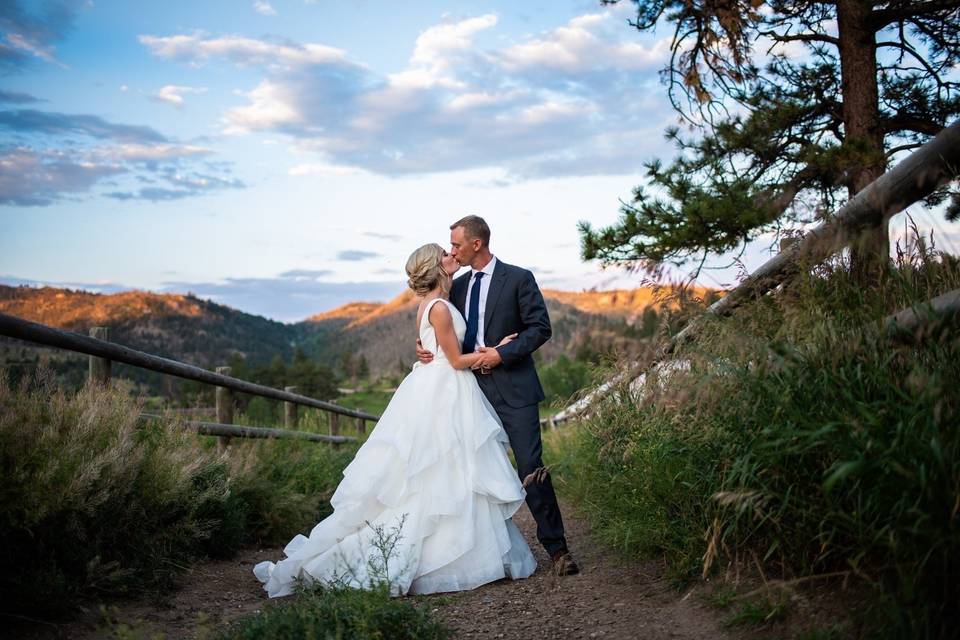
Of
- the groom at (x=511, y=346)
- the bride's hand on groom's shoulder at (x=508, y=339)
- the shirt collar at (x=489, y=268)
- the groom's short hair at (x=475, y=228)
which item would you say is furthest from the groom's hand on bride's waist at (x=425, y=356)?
the groom's short hair at (x=475, y=228)

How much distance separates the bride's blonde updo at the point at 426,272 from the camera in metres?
4.89

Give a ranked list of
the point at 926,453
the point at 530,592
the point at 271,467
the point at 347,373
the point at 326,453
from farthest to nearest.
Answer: the point at 347,373
the point at 326,453
the point at 271,467
the point at 530,592
the point at 926,453

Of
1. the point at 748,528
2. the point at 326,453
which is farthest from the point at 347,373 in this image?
the point at 748,528

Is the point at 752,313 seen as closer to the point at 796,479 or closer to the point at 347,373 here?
the point at 796,479

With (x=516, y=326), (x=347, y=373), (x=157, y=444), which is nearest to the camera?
(x=157, y=444)

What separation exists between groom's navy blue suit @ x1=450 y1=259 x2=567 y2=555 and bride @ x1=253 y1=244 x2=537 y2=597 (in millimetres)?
118

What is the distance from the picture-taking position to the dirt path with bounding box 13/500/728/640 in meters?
3.27

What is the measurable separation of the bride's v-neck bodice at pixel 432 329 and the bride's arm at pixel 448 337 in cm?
7

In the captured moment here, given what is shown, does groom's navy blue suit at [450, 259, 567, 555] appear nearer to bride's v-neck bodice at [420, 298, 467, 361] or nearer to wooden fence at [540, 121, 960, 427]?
bride's v-neck bodice at [420, 298, 467, 361]

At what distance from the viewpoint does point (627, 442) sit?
4.85 metres

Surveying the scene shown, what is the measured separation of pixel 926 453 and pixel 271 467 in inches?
204

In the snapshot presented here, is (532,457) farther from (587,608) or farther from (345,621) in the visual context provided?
(345,621)

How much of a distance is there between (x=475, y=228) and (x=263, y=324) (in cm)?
6800

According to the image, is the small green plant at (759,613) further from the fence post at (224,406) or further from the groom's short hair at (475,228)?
the fence post at (224,406)
